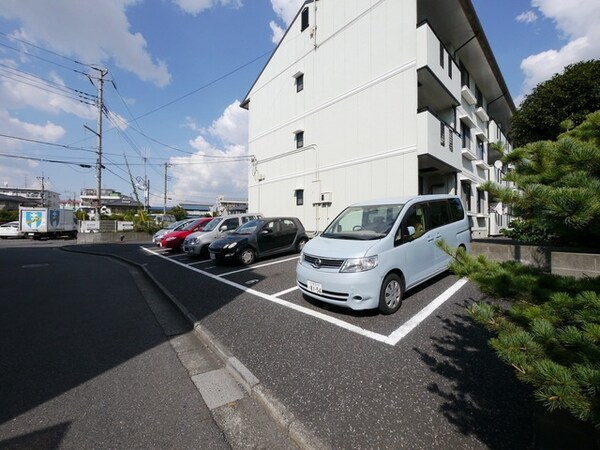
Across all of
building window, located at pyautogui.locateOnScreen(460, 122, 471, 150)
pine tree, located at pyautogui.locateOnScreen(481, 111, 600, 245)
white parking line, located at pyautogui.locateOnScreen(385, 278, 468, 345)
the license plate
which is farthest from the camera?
building window, located at pyautogui.locateOnScreen(460, 122, 471, 150)

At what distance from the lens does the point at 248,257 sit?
8070mm

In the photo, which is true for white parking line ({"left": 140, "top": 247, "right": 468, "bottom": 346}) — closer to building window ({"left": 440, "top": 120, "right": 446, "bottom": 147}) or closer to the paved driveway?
the paved driveway

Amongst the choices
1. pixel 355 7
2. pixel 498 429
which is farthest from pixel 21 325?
pixel 355 7

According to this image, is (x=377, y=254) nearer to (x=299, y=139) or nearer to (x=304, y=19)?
(x=299, y=139)

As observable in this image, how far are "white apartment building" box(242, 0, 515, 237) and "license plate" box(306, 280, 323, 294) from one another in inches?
243

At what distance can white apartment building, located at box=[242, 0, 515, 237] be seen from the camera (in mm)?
9047

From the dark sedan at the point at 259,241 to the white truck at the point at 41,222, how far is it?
22.0 meters

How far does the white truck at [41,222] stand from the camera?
69.7 feet

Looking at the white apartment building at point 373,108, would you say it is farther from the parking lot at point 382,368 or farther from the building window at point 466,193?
the parking lot at point 382,368

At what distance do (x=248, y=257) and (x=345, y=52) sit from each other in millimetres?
9292

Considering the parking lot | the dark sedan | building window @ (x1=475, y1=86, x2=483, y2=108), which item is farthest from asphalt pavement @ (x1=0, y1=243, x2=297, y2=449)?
building window @ (x1=475, y1=86, x2=483, y2=108)

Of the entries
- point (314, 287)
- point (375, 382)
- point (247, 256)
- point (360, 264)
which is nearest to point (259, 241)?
point (247, 256)

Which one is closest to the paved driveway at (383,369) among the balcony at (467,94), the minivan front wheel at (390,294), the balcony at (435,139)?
the minivan front wheel at (390,294)

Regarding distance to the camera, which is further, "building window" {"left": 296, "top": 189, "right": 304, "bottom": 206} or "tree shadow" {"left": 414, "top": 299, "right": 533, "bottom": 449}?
"building window" {"left": 296, "top": 189, "right": 304, "bottom": 206}
